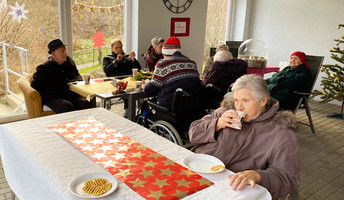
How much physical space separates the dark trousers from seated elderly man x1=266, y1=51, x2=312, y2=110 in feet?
7.71

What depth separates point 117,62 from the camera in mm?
3951

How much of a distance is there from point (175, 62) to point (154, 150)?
128 cm

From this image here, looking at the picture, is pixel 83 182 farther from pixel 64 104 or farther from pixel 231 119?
pixel 64 104

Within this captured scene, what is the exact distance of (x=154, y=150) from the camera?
160 cm

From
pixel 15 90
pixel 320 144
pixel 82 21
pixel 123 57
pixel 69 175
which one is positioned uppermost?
pixel 82 21

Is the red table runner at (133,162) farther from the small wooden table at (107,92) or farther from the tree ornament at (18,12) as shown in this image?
the tree ornament at (18,12)

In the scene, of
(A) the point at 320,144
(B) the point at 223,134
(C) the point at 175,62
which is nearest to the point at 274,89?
(A) the point at 320,144

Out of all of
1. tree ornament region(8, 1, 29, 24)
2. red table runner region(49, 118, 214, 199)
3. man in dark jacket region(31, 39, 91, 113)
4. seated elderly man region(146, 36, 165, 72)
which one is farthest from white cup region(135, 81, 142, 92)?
tree ornament region(8, 1, 29, 24)

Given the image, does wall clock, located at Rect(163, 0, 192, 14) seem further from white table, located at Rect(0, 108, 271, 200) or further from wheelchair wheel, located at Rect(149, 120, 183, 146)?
white table, located at Rect(0, 108, 271, 200)

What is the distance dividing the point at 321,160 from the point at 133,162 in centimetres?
260

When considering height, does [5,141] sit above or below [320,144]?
above

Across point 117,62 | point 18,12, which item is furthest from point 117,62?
point 18,12

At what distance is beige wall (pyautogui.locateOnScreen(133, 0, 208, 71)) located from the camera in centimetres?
488

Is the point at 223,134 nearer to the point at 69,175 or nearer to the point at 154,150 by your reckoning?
the point at 154,150
